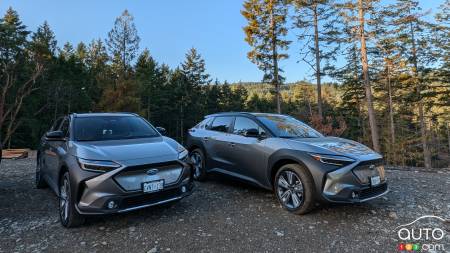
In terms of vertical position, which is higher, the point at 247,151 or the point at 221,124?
the point at 221,124

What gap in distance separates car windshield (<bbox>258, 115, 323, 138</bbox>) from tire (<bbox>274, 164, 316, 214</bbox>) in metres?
0.75

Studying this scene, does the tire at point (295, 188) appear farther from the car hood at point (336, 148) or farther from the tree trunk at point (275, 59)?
the tree trunk at point (275, 59)

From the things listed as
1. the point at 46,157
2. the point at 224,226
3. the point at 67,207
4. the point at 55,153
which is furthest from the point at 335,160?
the point at 46,157

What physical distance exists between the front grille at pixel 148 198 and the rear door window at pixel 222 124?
230cm

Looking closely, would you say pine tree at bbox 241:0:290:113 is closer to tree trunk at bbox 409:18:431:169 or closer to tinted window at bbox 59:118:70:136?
tree trunk at bbox 409:18:431:169

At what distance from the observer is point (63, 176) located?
440 centimetres

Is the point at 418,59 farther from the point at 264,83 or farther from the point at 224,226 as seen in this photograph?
the point at 224,226

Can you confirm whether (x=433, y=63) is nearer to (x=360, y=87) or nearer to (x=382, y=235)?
(x=360, y=87)

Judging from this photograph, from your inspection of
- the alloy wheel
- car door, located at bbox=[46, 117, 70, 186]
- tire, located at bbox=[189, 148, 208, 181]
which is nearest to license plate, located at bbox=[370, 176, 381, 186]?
the alloy wheel

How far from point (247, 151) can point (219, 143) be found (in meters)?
0.94

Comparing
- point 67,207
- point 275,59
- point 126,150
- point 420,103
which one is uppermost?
point 275,59

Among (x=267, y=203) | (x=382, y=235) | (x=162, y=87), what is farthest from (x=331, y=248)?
(x=162, y=87)

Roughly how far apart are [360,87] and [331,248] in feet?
103

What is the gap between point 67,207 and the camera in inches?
165
